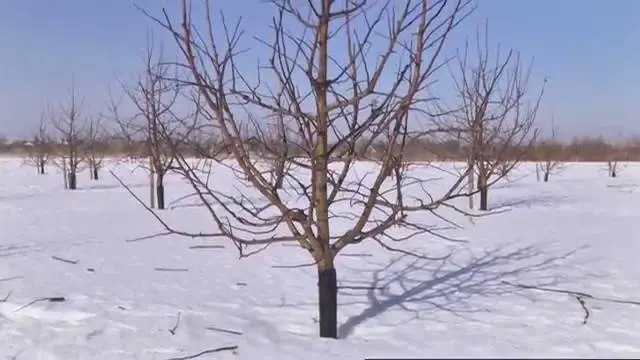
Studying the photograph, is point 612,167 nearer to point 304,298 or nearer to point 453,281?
point 453,281

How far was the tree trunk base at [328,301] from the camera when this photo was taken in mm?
3441

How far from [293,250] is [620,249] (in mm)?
4446

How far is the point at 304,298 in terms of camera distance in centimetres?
459

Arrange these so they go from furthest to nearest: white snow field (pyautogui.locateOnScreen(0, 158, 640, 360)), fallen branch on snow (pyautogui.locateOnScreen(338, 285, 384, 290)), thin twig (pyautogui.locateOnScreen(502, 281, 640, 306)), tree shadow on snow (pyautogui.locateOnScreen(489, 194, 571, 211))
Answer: tree shadow on snow (pyautogui.locateOnScreen(489, 194, 571, 211))
fallen branch on snow (pyautogui.locateOnScreen(338, 285, 384, 290))
thin twig (pyautogui.locateOnScreen(502, 281, 640, 306))
white snow field (pyautogui.locateOnScreen(0, 158, 640, 360))

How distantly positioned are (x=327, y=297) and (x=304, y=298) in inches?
46.2

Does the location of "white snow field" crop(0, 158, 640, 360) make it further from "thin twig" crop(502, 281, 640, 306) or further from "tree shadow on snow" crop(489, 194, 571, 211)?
"tree shadow on snow" crop(489, 194, 571, 211)

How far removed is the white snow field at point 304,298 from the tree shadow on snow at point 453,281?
0.02m

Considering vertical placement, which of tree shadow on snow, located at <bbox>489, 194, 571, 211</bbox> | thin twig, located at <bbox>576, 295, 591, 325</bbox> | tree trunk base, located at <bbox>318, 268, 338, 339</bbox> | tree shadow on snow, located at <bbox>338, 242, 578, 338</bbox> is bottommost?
tree shadow on snow, located at <bbox>489, 194, 571, 211</bbox>

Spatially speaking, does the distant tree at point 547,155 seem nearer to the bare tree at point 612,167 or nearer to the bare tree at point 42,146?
the bare tree at point 612,167

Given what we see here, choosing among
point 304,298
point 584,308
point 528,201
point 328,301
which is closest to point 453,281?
point 584,308

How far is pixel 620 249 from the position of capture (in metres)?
7.12

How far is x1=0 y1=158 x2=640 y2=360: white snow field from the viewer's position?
3340 millimetres

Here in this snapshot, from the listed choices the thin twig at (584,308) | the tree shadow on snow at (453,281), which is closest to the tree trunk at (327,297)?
the tree shadow on snow at (453,281)

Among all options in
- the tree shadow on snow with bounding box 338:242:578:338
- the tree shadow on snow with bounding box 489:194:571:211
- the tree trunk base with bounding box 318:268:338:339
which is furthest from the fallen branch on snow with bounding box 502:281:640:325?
the tree shadow on snow with bounding box 489:194:571:211
